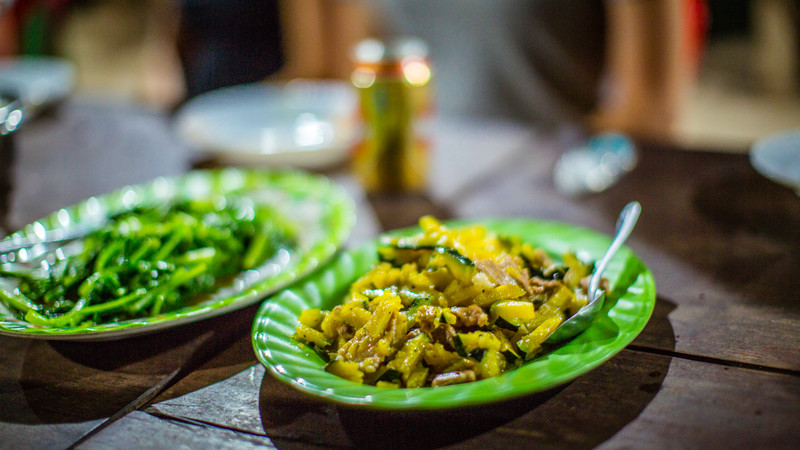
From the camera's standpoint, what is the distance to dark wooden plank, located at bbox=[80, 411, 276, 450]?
781mm

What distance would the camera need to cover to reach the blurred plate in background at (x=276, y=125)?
6.14ft

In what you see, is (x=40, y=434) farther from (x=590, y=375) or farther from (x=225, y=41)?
(x=225, y=41)

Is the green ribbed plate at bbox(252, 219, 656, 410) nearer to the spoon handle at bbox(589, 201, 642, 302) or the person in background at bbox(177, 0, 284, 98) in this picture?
the spoon handle at bbox(589, 201, 642, 302)

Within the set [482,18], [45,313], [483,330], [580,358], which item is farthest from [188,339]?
[482,18]

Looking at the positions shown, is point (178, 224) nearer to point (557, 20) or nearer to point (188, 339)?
point (188, 339)

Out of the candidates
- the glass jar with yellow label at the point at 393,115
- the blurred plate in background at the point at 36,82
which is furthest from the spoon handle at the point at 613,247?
the blurred plate in background at the point at 36,82

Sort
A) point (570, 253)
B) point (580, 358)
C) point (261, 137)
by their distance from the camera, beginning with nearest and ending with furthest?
point (580, 358)
point (570, 253)
point (261, 137)

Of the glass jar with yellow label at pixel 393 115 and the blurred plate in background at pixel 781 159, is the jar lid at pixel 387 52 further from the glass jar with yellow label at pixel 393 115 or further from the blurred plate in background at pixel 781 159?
the blurred plate in background at pixel 781 159

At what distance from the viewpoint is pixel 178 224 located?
4.22ft

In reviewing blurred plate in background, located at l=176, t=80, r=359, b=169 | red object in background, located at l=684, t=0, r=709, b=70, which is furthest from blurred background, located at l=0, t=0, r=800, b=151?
blurred plate in background, located at l=176, t=80, r=359, b=169

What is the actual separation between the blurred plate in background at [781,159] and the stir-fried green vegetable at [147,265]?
106 cm

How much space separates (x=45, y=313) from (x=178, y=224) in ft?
1.07

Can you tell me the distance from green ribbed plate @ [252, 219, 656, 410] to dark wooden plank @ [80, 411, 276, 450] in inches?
4.0

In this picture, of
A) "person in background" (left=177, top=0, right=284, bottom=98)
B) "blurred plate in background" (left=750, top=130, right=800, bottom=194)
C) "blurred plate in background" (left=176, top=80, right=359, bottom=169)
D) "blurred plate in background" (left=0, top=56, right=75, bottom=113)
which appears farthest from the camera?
"person in background" (left=177, top=0, right=284, bottom=98)
